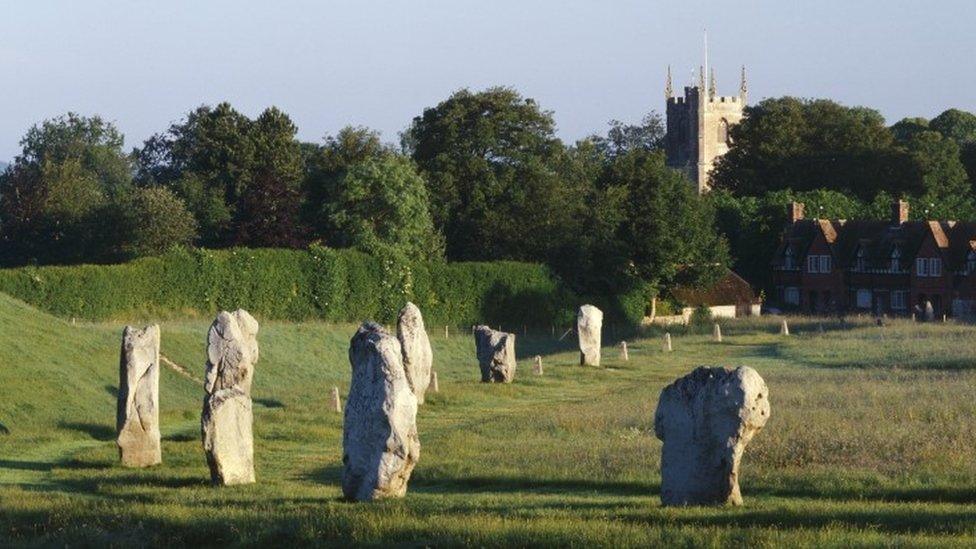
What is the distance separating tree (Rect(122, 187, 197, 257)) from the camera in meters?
81.3

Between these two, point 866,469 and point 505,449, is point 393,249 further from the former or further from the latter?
point 866,469

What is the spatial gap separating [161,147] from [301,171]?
36.3m

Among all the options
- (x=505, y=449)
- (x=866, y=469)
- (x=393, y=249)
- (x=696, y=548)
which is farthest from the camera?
(x=393, y=249)

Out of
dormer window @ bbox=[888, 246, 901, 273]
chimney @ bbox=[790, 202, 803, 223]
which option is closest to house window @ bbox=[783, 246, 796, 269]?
chimney @ bbox=[790, 202, 803, 223]

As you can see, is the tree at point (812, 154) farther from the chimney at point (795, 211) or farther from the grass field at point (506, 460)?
the grass field at point (506, 460)

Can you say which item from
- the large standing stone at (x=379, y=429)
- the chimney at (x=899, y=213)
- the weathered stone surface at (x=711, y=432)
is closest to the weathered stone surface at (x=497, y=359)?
the large standing stone at (x=379, y=429)

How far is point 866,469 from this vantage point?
28.5 m

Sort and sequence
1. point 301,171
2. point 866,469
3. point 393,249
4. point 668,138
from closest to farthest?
point 866,469 → point 393,249 → point 301,171 → point 668,138

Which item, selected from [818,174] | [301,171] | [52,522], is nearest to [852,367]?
[52,522]

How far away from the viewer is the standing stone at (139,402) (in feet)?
109

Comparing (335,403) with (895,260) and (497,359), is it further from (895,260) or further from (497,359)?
(895,260)

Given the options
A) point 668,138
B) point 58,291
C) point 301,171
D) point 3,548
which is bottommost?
point 3,548

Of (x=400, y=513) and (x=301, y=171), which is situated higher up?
(x=301, y=171)

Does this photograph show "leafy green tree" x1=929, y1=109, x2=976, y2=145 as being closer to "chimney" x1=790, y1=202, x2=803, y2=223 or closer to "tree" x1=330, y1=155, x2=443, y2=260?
"chimney" x1=790, y1=202, x2=803, y2=223
